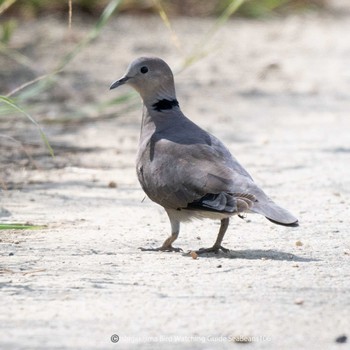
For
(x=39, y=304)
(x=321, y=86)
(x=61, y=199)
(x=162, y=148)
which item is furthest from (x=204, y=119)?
(x=39, y=304)

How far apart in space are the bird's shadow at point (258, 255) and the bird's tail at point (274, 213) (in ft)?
0.73

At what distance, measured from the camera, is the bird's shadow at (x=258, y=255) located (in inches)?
182

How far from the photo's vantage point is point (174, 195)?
4.81 meters

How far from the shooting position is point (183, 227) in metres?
5.54

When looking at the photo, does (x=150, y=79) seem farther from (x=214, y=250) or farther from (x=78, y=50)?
(x=78, y=50)

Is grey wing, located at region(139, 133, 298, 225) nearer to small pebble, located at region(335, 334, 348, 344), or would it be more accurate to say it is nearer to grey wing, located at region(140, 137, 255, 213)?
grey wing, located at region(140, 137, 255, 213)

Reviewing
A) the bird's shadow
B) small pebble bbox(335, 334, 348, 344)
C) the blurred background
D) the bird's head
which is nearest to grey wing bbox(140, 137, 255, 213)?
the bird's shadow

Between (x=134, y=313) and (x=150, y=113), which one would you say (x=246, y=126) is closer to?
(x=150, y=113)

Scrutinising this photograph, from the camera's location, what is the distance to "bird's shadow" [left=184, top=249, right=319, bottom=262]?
4617mm

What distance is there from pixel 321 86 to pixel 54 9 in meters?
3.50

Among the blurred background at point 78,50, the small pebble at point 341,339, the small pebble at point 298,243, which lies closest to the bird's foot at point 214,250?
the small pebble at point 298,243

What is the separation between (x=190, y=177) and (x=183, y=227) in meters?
0.82

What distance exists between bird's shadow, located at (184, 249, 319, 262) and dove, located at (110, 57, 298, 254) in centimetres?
5

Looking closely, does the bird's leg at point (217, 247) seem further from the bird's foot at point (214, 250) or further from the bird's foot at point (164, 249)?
the bird's foot at point (164, 249)
